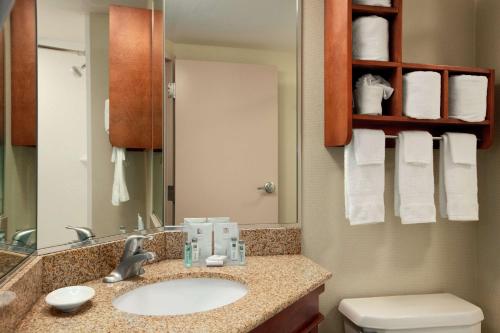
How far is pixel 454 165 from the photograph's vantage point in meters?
1.63

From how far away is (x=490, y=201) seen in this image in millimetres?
1797

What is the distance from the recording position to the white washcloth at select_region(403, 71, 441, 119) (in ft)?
5.01

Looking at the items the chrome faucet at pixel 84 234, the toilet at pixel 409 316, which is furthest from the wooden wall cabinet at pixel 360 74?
the chrome faucet at pixel 84 234

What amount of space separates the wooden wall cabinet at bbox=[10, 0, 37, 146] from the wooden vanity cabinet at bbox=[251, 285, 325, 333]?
0.86 meters

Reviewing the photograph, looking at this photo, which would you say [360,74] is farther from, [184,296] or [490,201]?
[184,296]

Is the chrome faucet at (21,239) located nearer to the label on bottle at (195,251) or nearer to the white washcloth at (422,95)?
the label on bottle at (195,251)

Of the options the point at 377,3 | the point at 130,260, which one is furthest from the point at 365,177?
the point at 130,260

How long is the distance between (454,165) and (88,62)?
1.55 m

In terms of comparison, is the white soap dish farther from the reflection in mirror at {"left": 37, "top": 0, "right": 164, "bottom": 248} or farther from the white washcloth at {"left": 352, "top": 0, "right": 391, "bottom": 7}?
the white washcloth at {"left": 352, "top": 0, "right": 391, "bottom": 7}

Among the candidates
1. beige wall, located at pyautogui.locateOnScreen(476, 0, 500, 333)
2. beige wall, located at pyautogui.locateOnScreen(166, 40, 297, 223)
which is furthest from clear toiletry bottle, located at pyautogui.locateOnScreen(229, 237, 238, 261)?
beige wall, located at pyautogui.locateOnScreen(476, 0, 500, 333)

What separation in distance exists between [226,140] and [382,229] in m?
0.86

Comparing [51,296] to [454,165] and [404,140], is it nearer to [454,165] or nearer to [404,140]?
[404,140]

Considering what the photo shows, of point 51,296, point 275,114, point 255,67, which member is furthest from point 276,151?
point 51,296

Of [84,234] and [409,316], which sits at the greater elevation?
[84,234]
